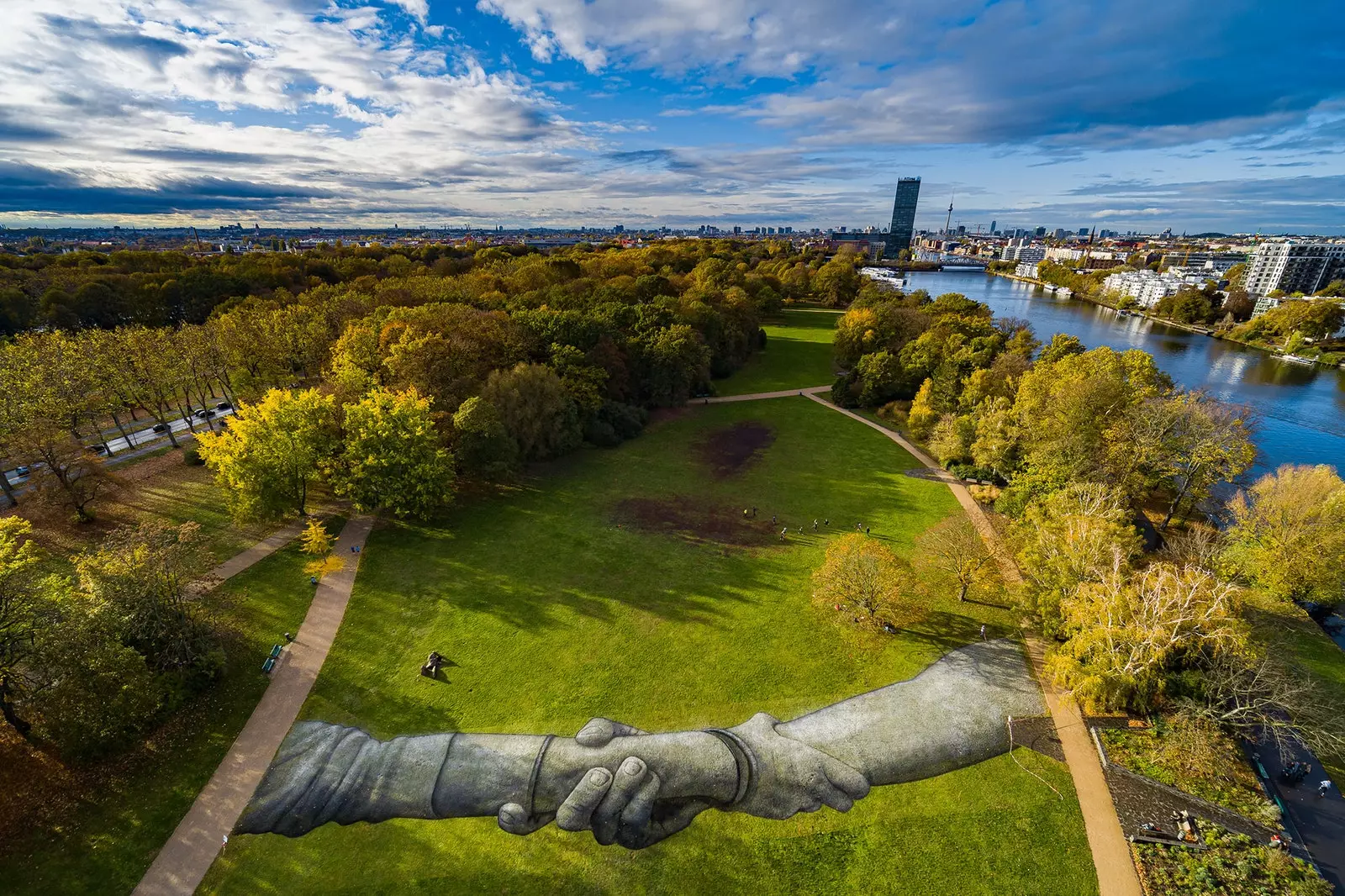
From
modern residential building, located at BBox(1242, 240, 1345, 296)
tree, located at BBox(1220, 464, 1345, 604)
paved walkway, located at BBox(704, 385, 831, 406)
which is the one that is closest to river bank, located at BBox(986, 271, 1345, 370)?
modern residential building, located at BBox(1242, 240, 1345, 296)

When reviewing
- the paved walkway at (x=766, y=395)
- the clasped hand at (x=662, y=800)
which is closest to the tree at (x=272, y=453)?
the clasped hand at (x=662, y=800)

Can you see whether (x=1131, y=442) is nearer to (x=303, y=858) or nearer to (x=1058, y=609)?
(x=1058, y=609)

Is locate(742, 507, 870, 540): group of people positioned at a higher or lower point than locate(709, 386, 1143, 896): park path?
higher

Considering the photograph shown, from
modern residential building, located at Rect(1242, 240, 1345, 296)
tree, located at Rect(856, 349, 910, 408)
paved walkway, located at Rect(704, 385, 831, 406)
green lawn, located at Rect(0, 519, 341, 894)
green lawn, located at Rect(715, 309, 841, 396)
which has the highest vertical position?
modern residential building, located at Rect(1242, 240, 1345, 296)

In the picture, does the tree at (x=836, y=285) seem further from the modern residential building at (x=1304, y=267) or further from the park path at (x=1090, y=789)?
the modern residential building at (x=1304, y=267)

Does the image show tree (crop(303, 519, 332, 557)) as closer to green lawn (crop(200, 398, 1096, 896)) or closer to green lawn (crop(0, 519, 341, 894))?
green lawn (crop(200, 398, 1096, 896))

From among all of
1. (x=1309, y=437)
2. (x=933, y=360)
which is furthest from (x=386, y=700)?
(x=1309, y=437)

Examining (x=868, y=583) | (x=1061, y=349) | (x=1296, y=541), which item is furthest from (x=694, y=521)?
(x=1061, y=349)
